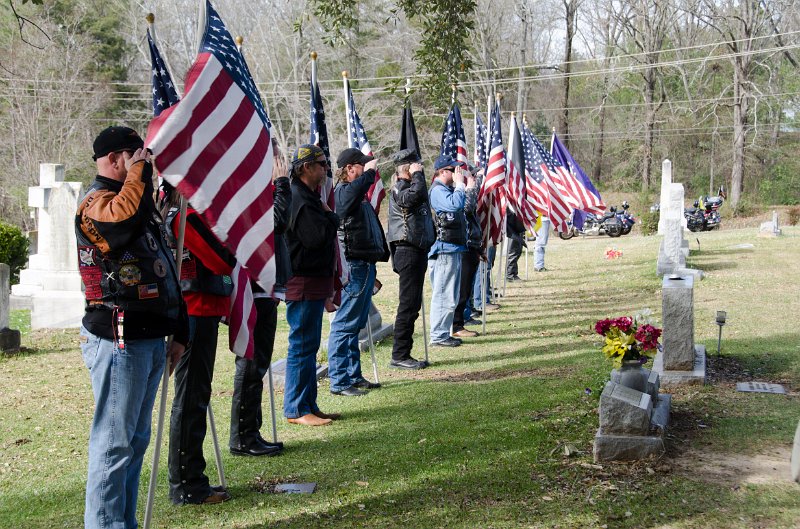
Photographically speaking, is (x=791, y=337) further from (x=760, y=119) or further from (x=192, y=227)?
(x=760, y=119)

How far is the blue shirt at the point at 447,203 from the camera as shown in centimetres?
1141

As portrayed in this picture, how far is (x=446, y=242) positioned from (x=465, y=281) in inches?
45.6

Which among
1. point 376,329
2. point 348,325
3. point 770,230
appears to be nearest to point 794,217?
point 770,230

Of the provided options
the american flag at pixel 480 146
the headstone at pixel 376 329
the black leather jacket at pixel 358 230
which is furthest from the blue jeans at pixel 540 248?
the black leather jacket at pixel 358 230

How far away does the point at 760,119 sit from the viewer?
57.1 meters

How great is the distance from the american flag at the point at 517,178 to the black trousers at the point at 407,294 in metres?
4.84

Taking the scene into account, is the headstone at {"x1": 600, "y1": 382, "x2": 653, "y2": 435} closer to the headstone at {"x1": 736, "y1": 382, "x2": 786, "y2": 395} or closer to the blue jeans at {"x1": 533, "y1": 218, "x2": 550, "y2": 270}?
the headstone at {"x1": 736, "y1": 382, "x2": 786, "y2": 395}

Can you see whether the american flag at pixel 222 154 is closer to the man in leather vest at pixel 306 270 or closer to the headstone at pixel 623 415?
the man in leather vest at pixel 306 270

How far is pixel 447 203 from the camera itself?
11484 millimetres

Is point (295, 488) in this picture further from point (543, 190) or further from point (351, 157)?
point (543, 190)

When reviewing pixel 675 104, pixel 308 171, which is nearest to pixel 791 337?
pixel 308 171

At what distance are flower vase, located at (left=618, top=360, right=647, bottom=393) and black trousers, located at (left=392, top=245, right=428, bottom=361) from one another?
150 inches

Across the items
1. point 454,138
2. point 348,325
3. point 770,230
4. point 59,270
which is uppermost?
point 454,138

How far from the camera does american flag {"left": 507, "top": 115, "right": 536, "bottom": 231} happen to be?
15.0 meters
